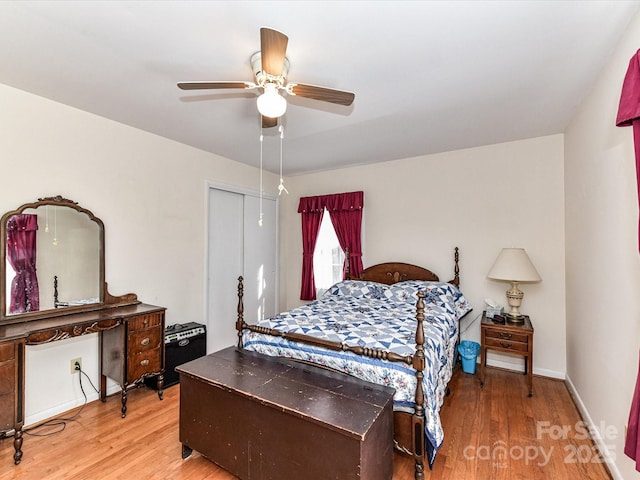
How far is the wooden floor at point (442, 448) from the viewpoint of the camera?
6.11ft

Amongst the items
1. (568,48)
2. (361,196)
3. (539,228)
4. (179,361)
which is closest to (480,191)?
(539,228)

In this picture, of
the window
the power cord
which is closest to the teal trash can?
the window

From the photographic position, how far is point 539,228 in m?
3.22

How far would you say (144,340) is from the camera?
262 cm

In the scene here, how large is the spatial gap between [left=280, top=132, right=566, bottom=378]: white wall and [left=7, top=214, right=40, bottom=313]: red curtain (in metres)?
3.40

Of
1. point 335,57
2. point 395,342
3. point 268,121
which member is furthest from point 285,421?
point 335,57

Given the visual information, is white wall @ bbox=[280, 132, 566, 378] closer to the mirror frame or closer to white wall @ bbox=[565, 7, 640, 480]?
white wall @ bbox=[565, 7, 640, 480]

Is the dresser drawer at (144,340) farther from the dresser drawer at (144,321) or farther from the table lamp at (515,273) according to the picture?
the table lamp at (515,273)

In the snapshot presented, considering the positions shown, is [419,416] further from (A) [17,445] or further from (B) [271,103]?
(A) [17,445]

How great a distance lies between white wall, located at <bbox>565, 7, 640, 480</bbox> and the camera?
1.62 m

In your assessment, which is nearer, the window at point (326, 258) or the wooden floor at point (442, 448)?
the wooden floor at point (442, 448)

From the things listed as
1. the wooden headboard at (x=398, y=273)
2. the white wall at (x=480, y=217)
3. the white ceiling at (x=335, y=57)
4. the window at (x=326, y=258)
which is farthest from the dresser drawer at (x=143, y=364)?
the white wall at (x=480, y=217)

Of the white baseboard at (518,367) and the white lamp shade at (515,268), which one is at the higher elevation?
the white lamp shade at (515,268)

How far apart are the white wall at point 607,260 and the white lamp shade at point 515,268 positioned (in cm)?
33
